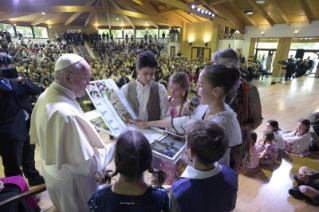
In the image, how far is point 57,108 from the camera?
918 mm

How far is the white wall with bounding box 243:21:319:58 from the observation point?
1125 centimetres

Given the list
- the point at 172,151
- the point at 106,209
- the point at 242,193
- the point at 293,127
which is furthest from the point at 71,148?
the point at 293,127

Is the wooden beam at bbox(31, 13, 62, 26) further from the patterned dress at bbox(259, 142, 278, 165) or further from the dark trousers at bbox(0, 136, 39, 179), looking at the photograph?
the patterned dress at bbox(259, 142, 278, 165)

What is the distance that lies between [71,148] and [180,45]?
61.8 ft

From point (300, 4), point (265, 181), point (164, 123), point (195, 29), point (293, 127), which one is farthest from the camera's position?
point (195, 29)

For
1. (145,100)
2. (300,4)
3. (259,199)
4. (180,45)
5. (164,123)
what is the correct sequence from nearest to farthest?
(164,123) → (145,100) → (259,199) → (300,4) → (180,45)

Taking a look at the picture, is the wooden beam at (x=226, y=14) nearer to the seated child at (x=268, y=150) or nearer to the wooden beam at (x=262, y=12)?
the wooden beam at (x=262, y=12)

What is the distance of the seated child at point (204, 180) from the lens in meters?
0.76

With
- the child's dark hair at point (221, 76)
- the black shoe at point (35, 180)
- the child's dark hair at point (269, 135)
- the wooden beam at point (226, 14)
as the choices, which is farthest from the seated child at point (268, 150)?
the wooden beam at point (226, 14)

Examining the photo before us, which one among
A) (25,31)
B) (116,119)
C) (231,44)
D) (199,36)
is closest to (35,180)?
(116,119)

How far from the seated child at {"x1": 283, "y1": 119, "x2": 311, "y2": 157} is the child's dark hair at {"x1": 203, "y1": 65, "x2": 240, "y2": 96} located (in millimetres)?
2607

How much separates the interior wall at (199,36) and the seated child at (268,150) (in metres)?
14.1

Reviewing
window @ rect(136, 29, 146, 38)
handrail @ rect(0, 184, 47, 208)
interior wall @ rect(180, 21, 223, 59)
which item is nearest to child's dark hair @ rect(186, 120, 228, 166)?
handrail @ rect(0, 184, 47, 208)

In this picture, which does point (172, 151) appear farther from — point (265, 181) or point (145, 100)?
point (265, 181)
